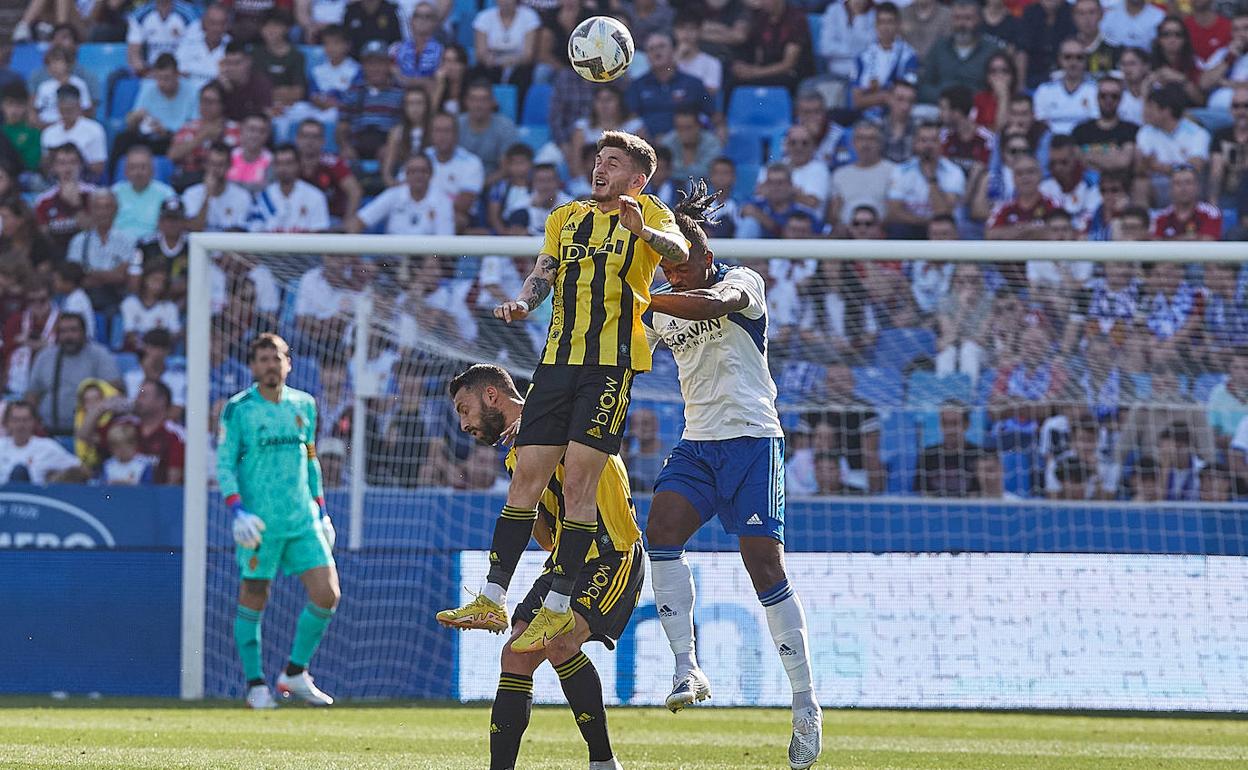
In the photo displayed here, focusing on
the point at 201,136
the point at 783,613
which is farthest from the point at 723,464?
the point at 201,136

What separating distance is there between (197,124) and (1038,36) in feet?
29.3

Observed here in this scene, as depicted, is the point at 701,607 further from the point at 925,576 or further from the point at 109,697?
the point at 109,697

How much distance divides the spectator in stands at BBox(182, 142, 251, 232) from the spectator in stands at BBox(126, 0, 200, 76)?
2109 mm

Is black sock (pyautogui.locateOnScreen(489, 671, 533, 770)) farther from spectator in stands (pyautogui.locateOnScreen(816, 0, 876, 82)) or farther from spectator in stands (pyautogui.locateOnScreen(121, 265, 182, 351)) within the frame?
spectator in stands (pyautogui.locateOnScreen(816, 0, 876, 82))

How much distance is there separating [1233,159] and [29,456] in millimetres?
11786

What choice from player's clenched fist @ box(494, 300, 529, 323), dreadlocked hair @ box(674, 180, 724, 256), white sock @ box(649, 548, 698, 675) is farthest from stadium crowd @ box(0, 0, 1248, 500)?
player's clenched fist @ box(494, 300, 529, 323)

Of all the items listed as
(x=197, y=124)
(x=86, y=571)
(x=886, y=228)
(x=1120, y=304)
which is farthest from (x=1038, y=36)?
(x=86, y=571)

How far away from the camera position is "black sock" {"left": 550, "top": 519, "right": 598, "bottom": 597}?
6.46 meters

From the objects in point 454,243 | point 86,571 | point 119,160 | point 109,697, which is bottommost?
point 109,697

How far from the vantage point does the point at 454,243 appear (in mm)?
12648

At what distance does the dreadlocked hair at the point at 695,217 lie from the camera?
7348 millimetres

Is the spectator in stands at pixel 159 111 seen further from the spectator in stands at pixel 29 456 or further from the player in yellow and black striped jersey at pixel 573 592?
the player in yellow and black striped jersey at pixel 573 592

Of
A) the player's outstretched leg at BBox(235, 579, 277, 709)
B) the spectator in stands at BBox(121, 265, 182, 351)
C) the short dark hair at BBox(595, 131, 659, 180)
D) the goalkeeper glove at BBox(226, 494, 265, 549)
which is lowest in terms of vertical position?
the player's outstretched leg at BBox(235, 579, 277, 709)

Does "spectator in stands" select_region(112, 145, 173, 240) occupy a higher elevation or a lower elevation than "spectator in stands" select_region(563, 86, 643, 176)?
lower
